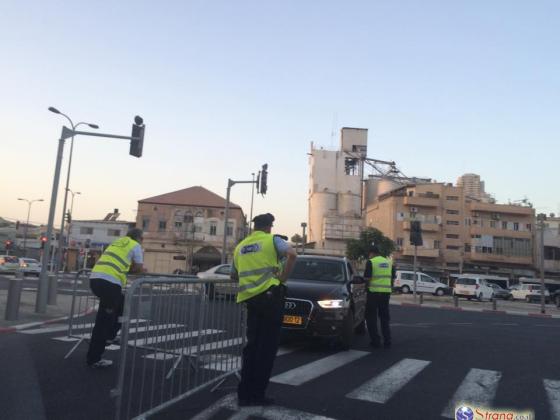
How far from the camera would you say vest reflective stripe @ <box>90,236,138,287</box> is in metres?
6.25

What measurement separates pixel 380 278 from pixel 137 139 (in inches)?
362

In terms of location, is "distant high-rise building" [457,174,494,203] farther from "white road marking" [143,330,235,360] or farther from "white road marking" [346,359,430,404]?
"white road marking" [143,330,235,360]

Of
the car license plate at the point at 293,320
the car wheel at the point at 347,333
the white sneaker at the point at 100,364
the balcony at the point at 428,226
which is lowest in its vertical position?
the white sneaker at the point at 100,364

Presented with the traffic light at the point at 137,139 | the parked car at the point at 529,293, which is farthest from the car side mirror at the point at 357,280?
the parked car at the point at 529,293

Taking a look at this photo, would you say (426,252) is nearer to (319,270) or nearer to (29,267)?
(29,267)

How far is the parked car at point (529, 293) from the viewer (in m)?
42.2

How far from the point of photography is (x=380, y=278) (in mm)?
9039

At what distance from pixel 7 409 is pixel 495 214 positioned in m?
68.5

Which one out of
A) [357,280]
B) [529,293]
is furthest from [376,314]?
[529,293]

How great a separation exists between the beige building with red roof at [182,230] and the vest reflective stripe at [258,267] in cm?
5320

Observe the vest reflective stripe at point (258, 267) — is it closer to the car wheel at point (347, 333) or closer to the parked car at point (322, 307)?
the parked car at point (322, 307)

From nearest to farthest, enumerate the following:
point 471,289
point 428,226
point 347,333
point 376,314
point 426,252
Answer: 1. point 347,333
2. point 376,314
3. point 471,289
4. point 426,252
5. point 428,226

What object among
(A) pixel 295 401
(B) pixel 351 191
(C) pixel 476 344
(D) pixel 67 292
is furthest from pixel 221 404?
(B) pixel 351 191

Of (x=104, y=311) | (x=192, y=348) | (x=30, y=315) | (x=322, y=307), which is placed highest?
(x=322, y=307)
